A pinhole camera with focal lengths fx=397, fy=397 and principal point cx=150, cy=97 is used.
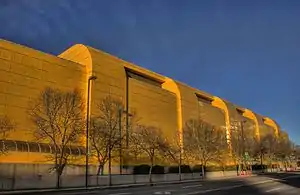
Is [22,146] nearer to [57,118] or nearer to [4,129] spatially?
[4,129]

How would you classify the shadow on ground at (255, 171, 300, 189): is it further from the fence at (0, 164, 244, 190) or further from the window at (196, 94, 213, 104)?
the window at (196, 94, 213, 104)

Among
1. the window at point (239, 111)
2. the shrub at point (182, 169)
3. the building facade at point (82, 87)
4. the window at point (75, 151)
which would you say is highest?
the window at point (239, 111)

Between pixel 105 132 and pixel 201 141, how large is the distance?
92.3 feet

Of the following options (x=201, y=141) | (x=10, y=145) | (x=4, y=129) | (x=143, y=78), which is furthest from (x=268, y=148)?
(x=4, y=129)

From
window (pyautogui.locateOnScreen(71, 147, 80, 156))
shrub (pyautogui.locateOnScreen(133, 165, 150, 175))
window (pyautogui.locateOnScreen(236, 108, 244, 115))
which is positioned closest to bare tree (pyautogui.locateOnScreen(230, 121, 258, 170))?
window (pyautogui.locateOnScreen(236, 108, 244, 115))

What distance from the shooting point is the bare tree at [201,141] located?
248 feet

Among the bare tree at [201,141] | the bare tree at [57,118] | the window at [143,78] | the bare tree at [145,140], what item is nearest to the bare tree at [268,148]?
the bare tree at [201,141]

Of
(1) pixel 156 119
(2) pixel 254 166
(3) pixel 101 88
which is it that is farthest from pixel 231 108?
(3) pixel 101 88

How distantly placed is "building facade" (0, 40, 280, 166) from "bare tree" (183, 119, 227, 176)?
16.2ft

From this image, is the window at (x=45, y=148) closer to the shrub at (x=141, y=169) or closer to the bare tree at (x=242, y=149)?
the shrub at (x=141, y=169)

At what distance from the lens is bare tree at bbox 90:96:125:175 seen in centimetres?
5239

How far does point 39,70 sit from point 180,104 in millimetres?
42649

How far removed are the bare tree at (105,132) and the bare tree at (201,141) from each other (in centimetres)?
2113

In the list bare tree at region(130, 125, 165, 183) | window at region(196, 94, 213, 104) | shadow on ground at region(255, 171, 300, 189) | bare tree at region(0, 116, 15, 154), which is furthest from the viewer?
window at region(196, 94, 213, 104)
